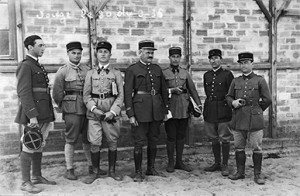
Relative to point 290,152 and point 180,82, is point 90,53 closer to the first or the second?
point 180,82

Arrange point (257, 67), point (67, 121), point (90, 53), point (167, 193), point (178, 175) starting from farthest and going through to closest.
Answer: point (257, 67), point (90, 53), point (178, 175), point (67, 121), point (167, 193)

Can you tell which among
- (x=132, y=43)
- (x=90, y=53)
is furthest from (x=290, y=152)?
(x=90, y=53)

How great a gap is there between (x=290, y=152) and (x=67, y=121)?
173 inches

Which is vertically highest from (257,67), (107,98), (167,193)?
(257,67)

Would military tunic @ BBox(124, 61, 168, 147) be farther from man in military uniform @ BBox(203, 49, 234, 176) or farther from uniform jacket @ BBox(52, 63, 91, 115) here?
man in military uniform @ BBox(203, 49, 234, 176)

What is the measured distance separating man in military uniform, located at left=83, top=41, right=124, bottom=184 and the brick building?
2.93 ft

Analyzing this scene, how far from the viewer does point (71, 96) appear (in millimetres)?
4574

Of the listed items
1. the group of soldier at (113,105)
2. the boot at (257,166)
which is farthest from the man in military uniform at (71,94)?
the boot at (257,166)

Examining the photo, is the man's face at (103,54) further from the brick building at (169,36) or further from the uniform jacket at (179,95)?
the uniform jacket at (179,95)

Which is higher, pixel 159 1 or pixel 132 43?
pixel 159 1

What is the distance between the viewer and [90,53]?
544 centimetres

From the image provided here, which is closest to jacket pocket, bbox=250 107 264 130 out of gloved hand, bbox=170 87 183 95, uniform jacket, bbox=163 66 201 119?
uniform jacket, bbox=163 66 201 119

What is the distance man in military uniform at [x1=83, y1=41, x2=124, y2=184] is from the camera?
454cm

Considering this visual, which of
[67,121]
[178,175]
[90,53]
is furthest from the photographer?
[90,53]
